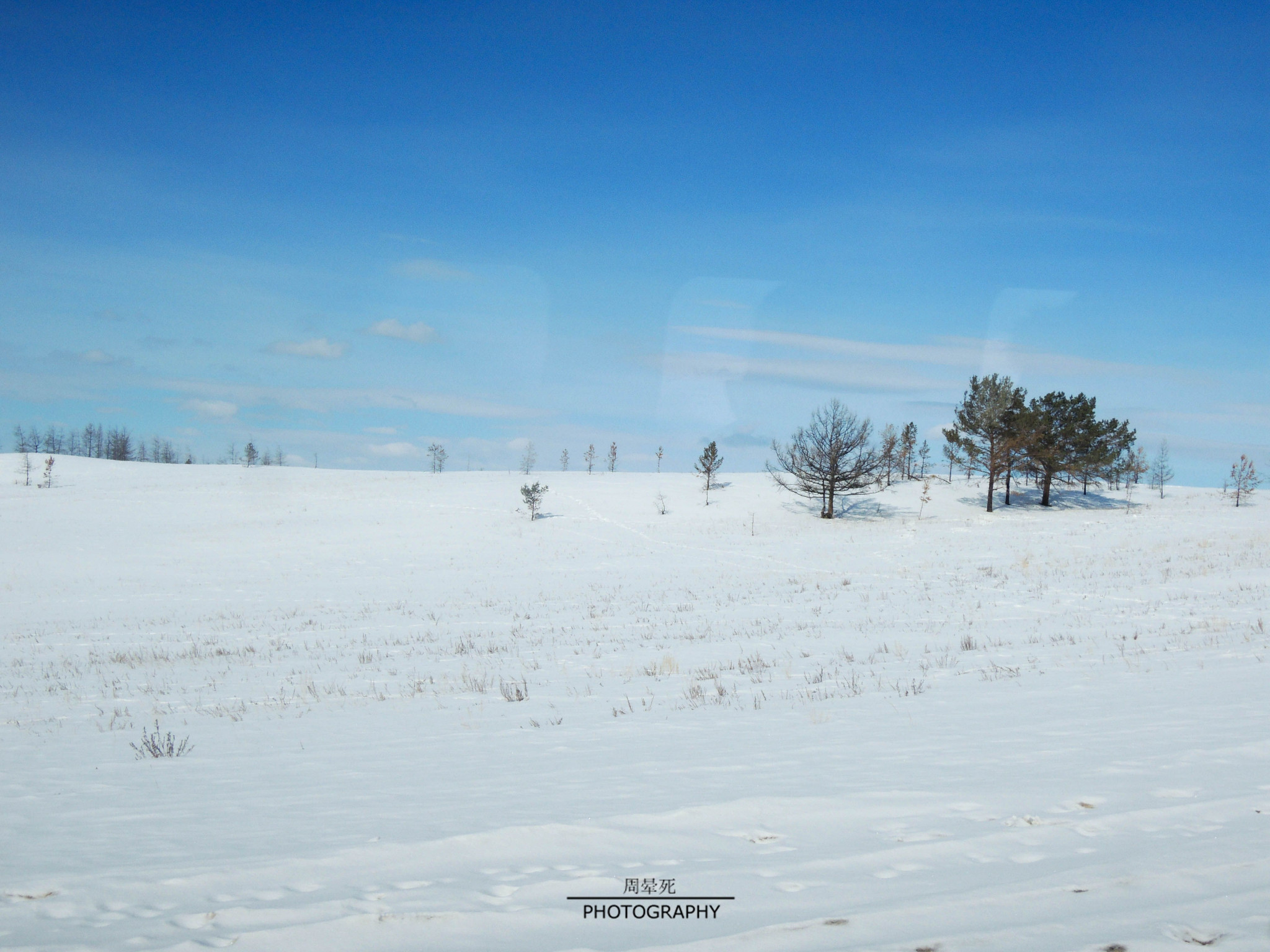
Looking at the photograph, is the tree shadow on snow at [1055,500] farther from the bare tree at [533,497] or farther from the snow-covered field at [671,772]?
the snow-covered field at [671,772]

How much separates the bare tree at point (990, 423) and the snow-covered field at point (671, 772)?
31.5 metres

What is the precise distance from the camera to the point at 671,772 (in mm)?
5746

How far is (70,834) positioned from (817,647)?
10468 mm

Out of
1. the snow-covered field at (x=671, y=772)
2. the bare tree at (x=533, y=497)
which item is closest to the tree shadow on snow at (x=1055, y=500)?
the bare tree at (x=533, y=497)

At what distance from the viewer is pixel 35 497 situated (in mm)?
55188

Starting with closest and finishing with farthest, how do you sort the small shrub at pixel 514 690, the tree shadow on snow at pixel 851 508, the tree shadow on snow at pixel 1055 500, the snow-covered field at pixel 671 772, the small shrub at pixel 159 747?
1. the snow-covered field at pixel 671 772
2. the small shrub at pixel 159 747
3. the small shrub at pixel 514 690
4. the tree shadow on snow at pixel 851 508
5. the tree shadow on snow at pixel 1055 500

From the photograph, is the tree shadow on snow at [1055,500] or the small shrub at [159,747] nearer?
the small shrub at [159,747]

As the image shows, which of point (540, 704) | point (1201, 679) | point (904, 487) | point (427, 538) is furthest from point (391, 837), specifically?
point (904, 487)

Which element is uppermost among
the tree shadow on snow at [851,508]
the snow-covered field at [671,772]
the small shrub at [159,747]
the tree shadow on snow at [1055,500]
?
the tree shadow on snow at [1055,500]

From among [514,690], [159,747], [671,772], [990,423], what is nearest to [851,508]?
[990,423]

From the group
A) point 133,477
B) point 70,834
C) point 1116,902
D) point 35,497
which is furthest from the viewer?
point 133,477

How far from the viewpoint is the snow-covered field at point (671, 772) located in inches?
131

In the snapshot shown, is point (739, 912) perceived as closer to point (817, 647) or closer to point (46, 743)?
point (46, 743)

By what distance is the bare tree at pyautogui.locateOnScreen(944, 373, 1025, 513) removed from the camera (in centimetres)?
5097
